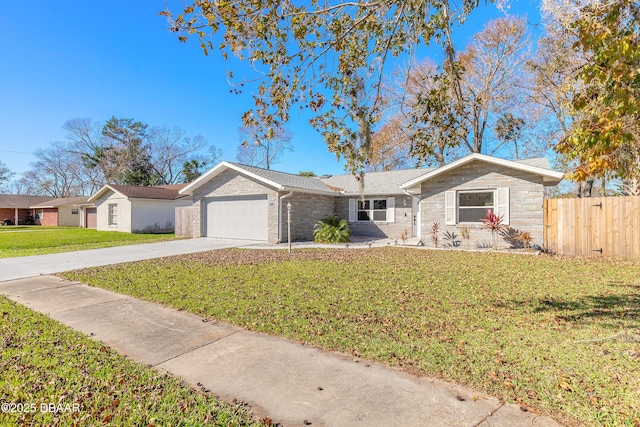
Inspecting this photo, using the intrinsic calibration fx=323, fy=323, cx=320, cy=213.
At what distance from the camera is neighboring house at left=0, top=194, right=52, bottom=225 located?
36344mm

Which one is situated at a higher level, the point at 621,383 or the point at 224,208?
the point at 224,208

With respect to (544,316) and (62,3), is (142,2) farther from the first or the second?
(544,316)

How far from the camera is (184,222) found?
1872 cm

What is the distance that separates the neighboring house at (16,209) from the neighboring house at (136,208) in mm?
19939

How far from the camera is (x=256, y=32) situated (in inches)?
167

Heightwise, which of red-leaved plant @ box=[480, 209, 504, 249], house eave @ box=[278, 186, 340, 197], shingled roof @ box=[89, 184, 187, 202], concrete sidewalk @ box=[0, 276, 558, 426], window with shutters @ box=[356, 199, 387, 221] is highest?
shingled roof @ box=[89, 184, 187, 202]

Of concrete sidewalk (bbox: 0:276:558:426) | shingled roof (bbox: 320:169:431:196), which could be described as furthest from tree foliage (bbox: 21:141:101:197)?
concrete sidewalk (bbox: 0:276:558:426)

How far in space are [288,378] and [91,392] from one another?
1722 millimetres

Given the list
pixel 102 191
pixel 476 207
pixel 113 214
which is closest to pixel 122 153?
pixel 102 191

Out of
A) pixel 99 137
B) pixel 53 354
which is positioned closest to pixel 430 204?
pixel 53 354

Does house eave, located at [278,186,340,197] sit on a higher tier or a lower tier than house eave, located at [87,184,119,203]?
lower

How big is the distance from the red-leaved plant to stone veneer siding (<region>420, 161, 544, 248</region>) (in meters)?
0.19

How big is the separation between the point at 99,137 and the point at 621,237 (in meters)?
47.1

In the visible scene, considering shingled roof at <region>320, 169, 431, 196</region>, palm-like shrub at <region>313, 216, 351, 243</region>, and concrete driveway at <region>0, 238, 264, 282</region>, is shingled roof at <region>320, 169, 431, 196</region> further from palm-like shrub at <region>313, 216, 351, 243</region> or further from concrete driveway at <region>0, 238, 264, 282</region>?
concrete driveway at <region>0, 238, 264, 282</region>
